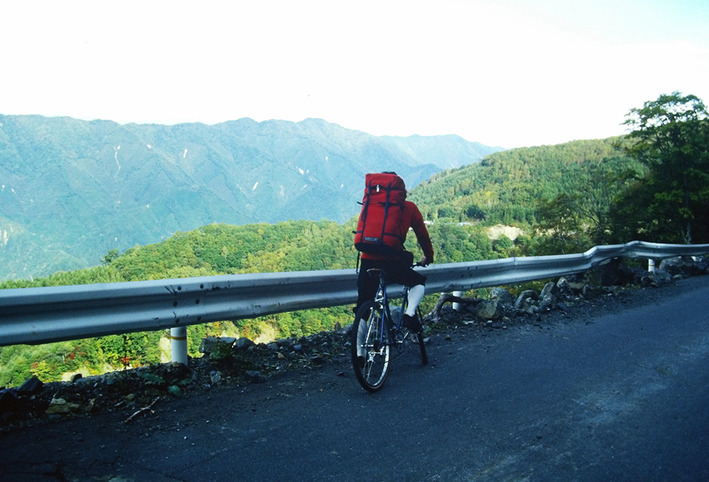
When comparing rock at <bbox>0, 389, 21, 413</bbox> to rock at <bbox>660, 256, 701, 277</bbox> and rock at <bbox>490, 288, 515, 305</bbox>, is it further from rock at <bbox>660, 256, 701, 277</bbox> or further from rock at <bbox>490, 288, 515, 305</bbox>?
rock at <bbox>660, 256, 701, 277</bbox>

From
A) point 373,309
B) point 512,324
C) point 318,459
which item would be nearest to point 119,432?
point 318,459

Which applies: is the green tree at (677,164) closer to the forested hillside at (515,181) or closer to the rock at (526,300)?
the rock at (526,300)

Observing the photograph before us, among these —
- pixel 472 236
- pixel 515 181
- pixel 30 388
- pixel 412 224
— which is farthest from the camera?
pixel 515 181

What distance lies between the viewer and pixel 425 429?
313cm

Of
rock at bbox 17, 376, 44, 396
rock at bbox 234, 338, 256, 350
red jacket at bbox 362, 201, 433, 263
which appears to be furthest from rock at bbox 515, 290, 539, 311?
rock at bbox 17, 376, 44, 396

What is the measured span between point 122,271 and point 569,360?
86.8ft

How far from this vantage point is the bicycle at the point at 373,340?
381 cm

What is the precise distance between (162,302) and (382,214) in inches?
74.6

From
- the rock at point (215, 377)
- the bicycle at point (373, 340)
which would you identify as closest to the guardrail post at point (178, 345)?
the rock at point (215, 377)

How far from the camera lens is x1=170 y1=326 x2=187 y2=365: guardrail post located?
414 cm

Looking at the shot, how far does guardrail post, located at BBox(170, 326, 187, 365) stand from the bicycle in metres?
1.50

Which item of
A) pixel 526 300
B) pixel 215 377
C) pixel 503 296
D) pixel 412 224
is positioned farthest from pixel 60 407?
pixel 526 300

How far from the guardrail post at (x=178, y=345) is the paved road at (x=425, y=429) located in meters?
0.58

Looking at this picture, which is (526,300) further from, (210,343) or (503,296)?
(210,343)
